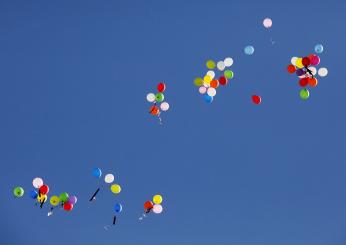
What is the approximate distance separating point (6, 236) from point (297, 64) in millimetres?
10011

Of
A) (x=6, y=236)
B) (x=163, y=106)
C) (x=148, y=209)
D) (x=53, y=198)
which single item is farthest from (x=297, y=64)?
(x=6, y=236)

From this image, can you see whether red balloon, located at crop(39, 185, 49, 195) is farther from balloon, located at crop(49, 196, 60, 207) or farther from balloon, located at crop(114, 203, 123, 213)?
balloon, located at crop(114, 203, 123, 213)

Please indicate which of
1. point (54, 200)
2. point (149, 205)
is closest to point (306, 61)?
point (149, 205)

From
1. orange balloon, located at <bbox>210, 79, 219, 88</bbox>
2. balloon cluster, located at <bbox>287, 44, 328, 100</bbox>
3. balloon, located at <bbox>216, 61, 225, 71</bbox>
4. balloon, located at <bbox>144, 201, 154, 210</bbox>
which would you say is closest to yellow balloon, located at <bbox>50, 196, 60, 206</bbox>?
balloon, located at <bbox>144, 201, 154, 210</bbox>

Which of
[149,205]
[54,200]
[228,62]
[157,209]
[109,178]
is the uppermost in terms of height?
[228,62]

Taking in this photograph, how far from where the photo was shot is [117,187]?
14.4 metres

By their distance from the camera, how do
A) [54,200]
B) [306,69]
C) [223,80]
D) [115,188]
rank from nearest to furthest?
[306,69] → [54,200] → [223,80] → [115,188]

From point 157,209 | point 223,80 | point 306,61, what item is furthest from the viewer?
point 223,80

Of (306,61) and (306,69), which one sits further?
(306,69)

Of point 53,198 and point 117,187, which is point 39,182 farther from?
point 117,187

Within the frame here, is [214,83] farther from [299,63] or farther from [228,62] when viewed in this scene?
[299,63]

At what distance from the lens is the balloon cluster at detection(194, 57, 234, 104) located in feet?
46.4

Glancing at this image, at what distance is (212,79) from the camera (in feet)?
46.5

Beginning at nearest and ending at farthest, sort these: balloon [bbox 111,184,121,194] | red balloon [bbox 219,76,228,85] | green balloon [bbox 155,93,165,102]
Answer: red balloon [bbox 219,76,228,85] < balloon [bbox 111,184,121,194] < green balloon [bbox 155,93,165,102]
